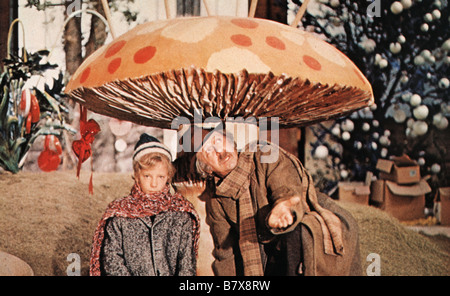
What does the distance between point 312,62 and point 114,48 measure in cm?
57

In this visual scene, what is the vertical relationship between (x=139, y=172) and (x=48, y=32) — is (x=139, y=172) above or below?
below

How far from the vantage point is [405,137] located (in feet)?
7.41

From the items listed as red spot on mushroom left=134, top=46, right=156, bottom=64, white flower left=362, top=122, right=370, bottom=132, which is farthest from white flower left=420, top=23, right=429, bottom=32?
red spot on mushroom left=134, top=46, right=156, bottom=64

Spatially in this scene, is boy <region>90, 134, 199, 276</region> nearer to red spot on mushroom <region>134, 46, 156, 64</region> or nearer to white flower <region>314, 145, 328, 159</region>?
red spot on mushroom <region>134, 46, 156, 64</region>

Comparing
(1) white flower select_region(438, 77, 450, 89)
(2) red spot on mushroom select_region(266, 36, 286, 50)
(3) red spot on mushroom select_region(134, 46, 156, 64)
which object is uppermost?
(1) white flower select_region(438, 77, 450, 89)

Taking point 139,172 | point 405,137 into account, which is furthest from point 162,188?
point 405,137

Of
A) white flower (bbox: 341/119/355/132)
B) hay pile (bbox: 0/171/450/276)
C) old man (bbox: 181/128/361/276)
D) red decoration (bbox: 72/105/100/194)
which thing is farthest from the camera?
white flower (bbox: 341/119/355/132)

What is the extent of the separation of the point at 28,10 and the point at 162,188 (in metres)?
1.23

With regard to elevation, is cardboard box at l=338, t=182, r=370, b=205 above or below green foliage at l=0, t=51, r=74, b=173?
below

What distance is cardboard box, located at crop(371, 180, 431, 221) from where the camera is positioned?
224 cm

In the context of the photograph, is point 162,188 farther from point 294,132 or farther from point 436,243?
point 436,243

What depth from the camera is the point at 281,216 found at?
4.54 feet

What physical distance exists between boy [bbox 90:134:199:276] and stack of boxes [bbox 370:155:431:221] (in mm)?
1075
